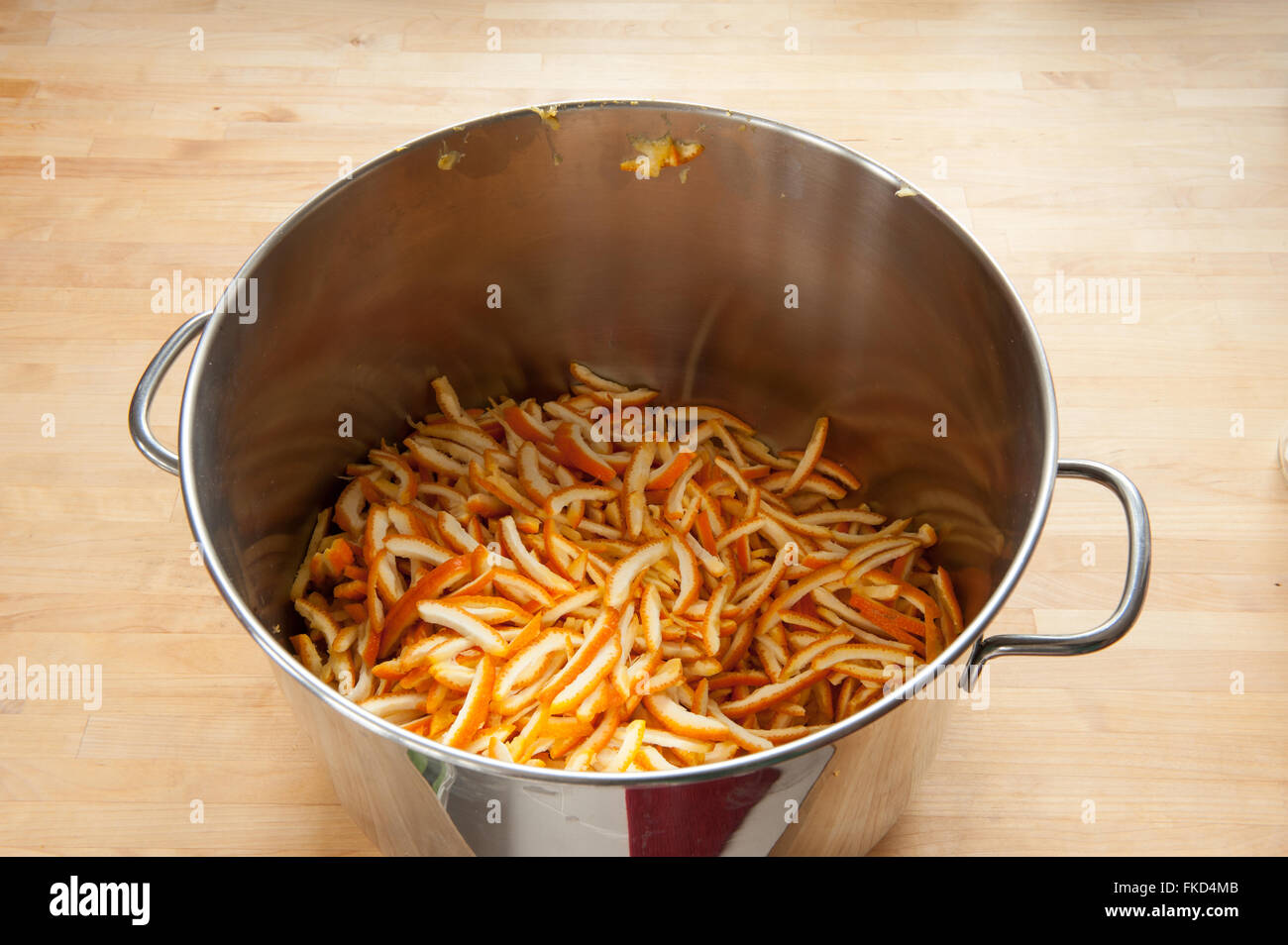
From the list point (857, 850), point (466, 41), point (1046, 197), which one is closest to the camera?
point (857, 850)

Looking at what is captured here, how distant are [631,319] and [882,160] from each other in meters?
0.59

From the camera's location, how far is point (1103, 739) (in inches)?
42.5

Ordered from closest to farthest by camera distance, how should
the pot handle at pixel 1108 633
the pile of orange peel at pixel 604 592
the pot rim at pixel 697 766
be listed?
1. the pot rim at pixel 697 766
2. the pot handle at pixel 1108 633
3. the pile of orange peel at pixel 604 592

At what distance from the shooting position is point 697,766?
2.52ft

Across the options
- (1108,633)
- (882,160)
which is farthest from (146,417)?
(882,160)

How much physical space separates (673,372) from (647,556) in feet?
1.05

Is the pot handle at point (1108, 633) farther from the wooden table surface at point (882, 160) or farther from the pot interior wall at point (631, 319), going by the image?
the wooden table surface at point (882, 160)

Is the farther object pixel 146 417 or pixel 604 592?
pixel 604 592

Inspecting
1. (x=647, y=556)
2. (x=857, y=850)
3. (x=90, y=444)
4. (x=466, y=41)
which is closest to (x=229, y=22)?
(x=466, y=41)

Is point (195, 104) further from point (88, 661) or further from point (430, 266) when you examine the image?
point (88, 661)

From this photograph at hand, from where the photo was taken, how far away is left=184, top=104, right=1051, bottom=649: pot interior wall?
95cm

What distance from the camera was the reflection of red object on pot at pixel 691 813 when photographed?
0.69m

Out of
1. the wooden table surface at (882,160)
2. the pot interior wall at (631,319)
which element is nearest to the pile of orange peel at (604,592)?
the pot interior wall at (631,319)

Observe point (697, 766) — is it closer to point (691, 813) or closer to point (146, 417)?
point (691, 813)
